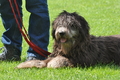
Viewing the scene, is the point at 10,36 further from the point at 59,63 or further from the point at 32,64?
the point at 59,63

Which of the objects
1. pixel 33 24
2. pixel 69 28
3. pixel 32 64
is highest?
pixel 69 28

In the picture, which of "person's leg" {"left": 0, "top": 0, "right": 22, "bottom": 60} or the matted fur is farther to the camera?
"person's leg" {"left": 0, "top": 0, "right": 22, "bottom": 60}

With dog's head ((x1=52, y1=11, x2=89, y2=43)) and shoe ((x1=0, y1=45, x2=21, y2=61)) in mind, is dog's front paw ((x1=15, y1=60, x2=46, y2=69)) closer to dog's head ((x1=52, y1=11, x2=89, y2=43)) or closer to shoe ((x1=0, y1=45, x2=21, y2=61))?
dog's head ((x1=52, y1=11, x2=89, y2=43))

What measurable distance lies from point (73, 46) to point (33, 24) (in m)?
0.93

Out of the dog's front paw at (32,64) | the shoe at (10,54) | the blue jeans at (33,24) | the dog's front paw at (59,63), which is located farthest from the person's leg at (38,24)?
the dog's front paw at (59,63)

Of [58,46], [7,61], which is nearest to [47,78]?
[58,46]

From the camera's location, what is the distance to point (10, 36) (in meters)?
6.31

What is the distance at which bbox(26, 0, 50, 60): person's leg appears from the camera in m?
5.94

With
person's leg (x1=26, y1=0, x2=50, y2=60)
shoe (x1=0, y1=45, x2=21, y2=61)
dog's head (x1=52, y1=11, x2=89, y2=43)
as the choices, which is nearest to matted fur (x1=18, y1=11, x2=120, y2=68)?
dog's head (x1=52, y1=11, x2=89, y2=43)

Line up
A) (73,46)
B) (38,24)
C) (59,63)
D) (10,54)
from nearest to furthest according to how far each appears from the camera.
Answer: (59,63) < (73,46) < (38,24) < (10,54)

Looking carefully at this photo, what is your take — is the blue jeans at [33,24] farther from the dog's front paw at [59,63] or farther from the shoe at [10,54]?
the dog's front paw at [59,63]

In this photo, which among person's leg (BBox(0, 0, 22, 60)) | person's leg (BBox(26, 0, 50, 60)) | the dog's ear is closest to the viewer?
the dog's ear

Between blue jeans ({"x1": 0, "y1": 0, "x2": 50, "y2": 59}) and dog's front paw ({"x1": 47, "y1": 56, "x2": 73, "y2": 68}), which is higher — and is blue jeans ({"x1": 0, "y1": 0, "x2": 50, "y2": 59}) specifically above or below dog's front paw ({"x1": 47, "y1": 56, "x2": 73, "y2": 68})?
above

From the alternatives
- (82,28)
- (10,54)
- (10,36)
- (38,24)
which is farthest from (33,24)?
(82,28)
